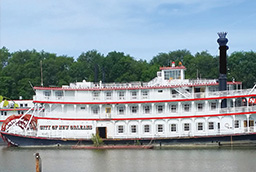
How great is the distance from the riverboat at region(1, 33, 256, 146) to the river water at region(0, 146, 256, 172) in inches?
91.9

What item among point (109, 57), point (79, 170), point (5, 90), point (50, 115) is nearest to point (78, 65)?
point (109, 57)

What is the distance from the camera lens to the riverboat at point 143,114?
132ft

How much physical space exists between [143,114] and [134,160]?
30.0ft

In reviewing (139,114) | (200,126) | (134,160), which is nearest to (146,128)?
(139,114)

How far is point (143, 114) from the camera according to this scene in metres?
42.3

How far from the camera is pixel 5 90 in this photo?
67.8 m

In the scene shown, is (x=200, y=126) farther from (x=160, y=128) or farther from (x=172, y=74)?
(x=172, y=74)

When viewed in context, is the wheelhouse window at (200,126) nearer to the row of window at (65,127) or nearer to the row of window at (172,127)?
the row of window at (172,127)

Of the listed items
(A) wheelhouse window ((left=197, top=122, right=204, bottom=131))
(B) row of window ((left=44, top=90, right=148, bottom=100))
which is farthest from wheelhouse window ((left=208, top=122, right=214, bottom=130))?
(B) row of window ((left=44, top=90, right=148, bottom=100))

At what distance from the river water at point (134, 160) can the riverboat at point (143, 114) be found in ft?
7.66

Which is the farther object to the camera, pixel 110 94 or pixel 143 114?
pixel 110 94

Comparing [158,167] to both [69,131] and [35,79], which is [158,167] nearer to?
[69,131]

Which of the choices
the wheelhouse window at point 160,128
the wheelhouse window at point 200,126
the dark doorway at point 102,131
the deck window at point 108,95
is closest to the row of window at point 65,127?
the dark doorway at point 102,131

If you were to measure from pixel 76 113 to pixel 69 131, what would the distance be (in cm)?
197
